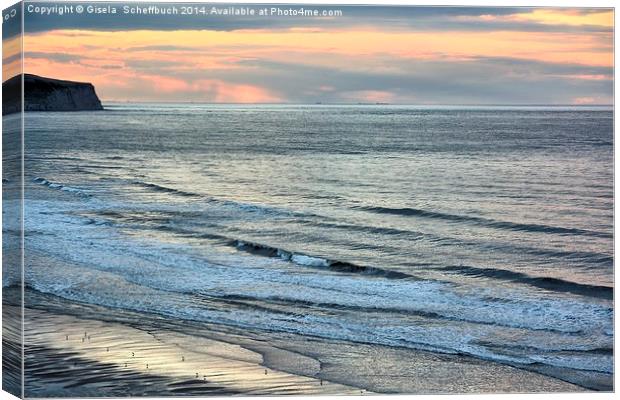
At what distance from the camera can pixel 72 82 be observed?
1256cm

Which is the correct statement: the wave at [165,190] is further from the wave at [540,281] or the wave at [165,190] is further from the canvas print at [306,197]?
the wave at [540,281]

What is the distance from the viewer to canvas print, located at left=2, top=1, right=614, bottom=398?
11789mm

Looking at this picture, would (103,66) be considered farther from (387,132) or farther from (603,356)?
(603,356)

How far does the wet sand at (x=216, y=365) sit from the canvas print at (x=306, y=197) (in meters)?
0.02

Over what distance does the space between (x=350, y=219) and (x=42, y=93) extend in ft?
11.8

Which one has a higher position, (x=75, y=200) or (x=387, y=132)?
(x=387, y=132)

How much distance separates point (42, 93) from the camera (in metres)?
12.0

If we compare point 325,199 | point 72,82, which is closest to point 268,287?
point 325,199

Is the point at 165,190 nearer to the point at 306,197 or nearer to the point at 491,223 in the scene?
the point at 306,197

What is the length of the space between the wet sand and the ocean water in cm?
25

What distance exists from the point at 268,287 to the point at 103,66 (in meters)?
2.83

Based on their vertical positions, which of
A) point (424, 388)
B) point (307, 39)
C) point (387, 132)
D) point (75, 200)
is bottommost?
point (424, 388)

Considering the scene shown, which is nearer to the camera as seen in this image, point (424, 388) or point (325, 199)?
point (424, 388)

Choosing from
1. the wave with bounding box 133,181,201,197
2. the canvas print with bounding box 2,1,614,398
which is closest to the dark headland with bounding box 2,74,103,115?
the canvas print with bounding box 2,1,614,398
